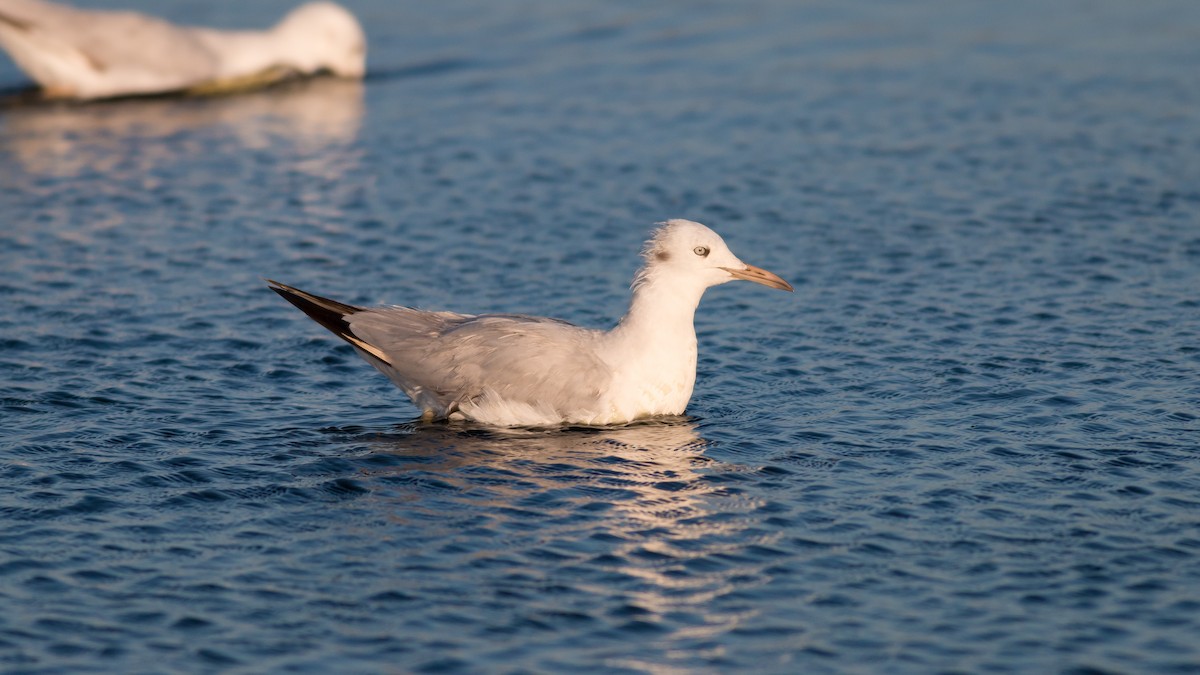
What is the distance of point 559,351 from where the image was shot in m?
11.7

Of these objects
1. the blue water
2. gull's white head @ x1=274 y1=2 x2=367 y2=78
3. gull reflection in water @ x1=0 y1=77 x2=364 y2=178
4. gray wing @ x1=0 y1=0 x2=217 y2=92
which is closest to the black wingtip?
the blue water

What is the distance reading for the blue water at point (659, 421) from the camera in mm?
8641

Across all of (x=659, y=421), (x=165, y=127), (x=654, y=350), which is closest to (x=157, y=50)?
(x=165, y=127)

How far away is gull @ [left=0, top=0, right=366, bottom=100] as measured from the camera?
22766 mm

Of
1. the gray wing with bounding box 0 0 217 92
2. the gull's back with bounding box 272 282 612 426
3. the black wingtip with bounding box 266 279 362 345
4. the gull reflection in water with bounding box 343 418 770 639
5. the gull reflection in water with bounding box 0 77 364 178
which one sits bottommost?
the gull reflection in water with bounding box 343 418 770 639

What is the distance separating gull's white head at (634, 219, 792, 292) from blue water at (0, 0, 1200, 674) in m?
1.05

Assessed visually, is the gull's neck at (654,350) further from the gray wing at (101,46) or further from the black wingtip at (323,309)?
the gray wing at (101,46)

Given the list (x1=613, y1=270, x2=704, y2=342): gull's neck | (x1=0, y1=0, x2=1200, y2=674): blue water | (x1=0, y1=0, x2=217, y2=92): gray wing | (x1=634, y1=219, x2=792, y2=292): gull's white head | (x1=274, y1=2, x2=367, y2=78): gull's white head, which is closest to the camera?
(x1=0, y1=0, x2=1200, y2=674): blue water

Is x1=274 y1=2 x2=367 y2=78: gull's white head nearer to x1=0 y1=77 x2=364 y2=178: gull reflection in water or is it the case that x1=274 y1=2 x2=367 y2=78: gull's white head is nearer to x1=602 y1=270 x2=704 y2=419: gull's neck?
x1=0 y1=77 x2=364 y2=178: gull reflection in water

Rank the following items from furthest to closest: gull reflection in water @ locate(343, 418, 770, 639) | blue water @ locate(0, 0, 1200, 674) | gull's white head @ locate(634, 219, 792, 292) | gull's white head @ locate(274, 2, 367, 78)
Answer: gull's white head @ locate(274, 2, 367, 78) → gull's white head @ locate(634, 219, 792, 292) → gull reflection in water @ locate(343, 418, 770, 639) → blue water @ locate(0, 0, 1200, 674)

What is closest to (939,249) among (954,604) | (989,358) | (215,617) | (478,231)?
(989,358)

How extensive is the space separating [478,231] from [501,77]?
736 centimetres

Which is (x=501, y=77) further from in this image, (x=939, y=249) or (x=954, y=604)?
(x=954, y=604)

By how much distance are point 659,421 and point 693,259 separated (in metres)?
1.27
